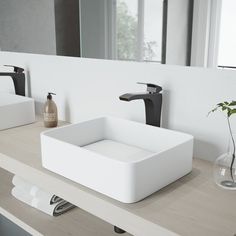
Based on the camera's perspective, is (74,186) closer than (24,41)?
Yes

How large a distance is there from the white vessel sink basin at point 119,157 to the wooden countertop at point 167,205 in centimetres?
3

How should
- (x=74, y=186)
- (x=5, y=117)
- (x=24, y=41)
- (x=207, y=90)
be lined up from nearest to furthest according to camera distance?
(x=74, y=186)
(x=207, y=90)
(x=5, y=117)
(x=24, y=41)

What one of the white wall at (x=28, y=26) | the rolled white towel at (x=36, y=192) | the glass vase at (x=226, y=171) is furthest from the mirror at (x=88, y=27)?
the rolled white towel at (x=36, y=192)

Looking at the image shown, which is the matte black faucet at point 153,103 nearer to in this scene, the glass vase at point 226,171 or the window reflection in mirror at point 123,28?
the window reflection in mirror at point 123,28

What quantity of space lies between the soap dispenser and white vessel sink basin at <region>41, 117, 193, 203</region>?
0.97 feet

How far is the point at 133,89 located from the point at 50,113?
40cm

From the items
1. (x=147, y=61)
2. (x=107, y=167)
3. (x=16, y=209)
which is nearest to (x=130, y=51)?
(x=147, y=61)

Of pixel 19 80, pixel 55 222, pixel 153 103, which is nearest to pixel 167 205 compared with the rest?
pixel 153 103

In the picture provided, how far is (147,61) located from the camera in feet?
4.10

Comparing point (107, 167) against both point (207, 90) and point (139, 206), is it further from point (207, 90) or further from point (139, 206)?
point (207, 90)

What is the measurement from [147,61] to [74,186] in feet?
1.78

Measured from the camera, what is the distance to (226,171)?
39.6 inches

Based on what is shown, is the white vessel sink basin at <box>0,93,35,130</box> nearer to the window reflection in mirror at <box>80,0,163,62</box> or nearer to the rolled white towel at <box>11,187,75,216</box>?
the rolled white towel at <box>11,187,75,216</box>

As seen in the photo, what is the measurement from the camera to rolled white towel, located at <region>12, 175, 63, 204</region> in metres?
1.44
